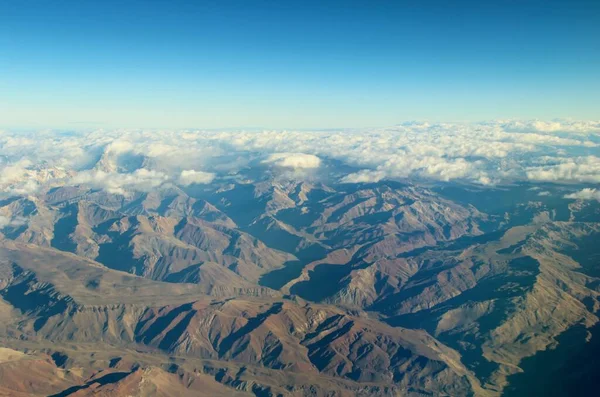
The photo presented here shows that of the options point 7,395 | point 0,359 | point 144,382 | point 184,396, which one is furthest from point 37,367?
point 184,396

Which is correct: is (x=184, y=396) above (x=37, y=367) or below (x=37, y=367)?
below

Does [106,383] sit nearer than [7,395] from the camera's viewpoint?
No

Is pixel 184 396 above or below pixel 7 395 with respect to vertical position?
below

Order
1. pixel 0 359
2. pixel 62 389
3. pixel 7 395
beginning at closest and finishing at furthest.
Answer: pixel 7 395, pixel 62 389, pixel 0 359

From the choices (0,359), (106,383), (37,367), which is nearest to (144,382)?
(106,383)

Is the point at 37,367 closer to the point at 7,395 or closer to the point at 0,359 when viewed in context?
the point at 0,359

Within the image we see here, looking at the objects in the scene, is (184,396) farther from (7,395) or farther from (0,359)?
(0,359)

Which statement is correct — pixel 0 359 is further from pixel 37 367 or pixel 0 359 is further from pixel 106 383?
pixel 106 383

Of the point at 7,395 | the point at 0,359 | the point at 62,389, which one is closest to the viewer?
the point at 7,395

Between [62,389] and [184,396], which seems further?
[184,396]

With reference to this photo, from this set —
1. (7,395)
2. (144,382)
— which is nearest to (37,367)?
(7,395)
